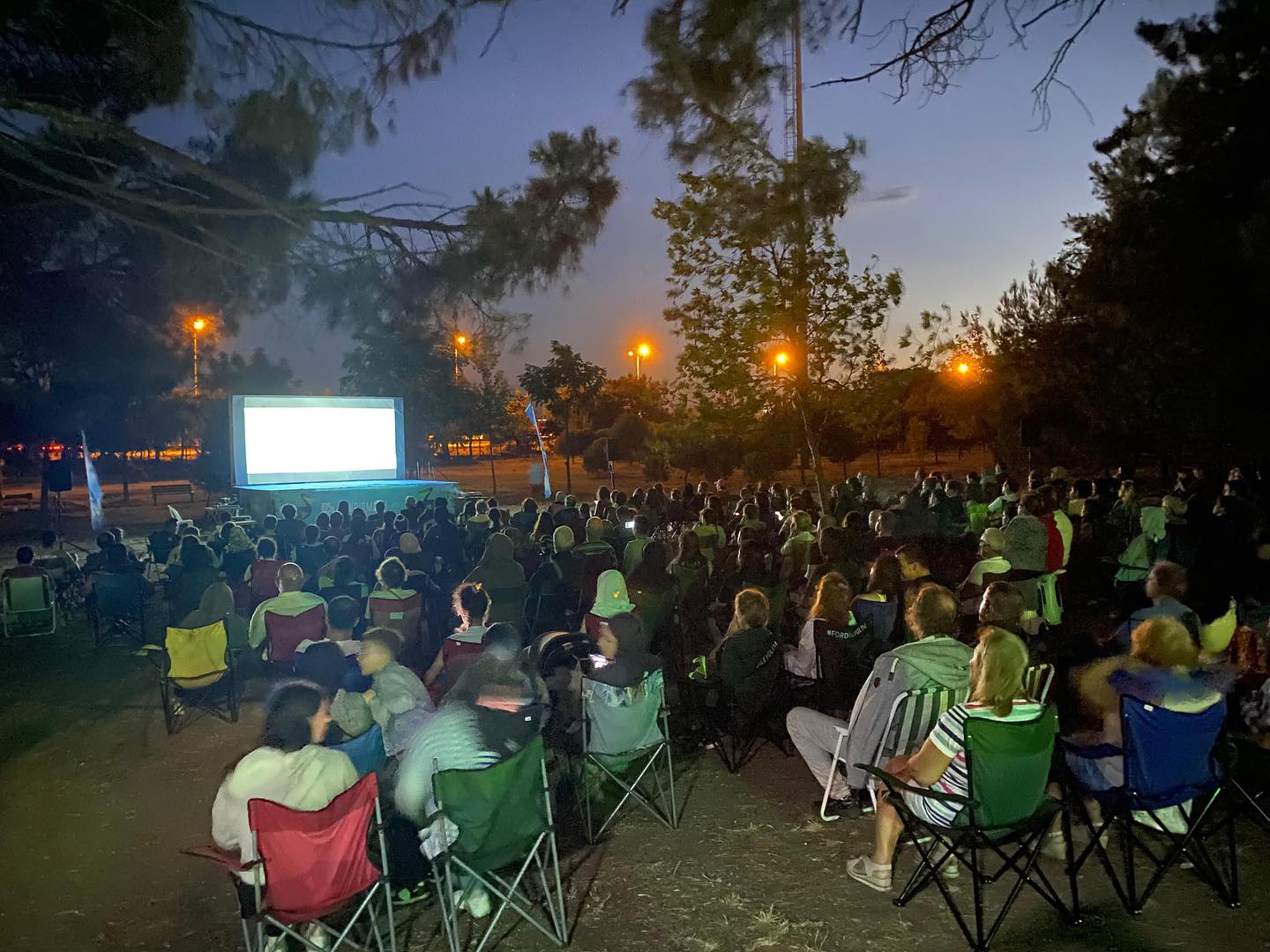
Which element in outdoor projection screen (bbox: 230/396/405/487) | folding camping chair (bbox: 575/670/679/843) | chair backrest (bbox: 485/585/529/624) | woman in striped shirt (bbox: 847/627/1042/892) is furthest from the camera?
outdoor projection screen (bbox: 230/396/405/487)

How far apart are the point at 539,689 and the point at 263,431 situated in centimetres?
1641

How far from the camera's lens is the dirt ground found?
323 cm

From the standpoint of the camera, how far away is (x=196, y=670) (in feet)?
19.0

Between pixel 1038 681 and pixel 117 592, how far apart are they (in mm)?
7937

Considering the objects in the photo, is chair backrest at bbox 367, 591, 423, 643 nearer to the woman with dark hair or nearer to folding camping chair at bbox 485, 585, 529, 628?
folding camping chair at bbox 485, 585, 529, 628

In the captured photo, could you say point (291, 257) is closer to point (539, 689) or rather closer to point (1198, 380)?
point (539, 689)

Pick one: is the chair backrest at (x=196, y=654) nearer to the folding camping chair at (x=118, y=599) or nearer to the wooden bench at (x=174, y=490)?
the folding camping chair at (x=118, y=599)

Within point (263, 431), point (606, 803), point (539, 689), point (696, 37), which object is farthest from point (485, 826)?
point (263, 431)

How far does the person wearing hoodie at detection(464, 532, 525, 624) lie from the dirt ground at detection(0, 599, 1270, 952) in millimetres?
2001

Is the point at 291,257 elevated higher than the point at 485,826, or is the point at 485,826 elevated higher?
the point at 291,257

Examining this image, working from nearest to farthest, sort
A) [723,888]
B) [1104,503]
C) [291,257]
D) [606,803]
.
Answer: [723,888], [606,803], [291,257], [1104,503]

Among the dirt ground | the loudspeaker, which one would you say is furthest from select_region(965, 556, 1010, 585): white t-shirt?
the loudspeaker

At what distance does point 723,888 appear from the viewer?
361cm

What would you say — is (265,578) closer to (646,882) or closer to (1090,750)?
(646,882)
